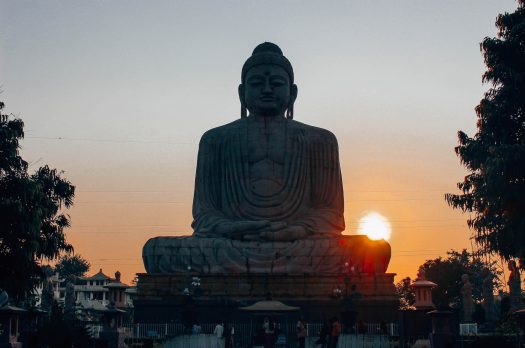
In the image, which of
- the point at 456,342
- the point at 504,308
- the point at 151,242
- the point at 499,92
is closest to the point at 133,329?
the point at 151,242

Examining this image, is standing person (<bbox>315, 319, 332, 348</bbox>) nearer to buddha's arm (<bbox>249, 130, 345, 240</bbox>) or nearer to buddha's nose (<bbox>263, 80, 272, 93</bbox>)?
buddha's arm (<bbox>249, 130, 345, 240</bbox>)

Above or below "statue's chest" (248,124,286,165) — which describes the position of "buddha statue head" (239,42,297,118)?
above

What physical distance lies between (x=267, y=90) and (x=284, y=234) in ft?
14.7

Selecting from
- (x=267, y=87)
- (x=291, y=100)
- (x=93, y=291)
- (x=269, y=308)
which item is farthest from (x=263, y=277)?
(x=93, y=291)

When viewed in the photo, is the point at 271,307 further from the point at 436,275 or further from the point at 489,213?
the point at 436,275

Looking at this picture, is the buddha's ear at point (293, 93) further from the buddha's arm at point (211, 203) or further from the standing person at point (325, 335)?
the standing person at point (325, 335)

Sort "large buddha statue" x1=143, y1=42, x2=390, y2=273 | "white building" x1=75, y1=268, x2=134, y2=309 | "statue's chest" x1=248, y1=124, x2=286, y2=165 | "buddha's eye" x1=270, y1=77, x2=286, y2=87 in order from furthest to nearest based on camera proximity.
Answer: "white building" x1=75, y1=268, x2=134, y2=309, "buddha's eye" x1=270, y1=77, x2=286, y2=87, "statue's chest" x1=248, y1=124, x2=286, y2=165, "large buddha statue" x1=143, y1=42, x2=390, y2=273

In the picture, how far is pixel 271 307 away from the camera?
16.7 meters

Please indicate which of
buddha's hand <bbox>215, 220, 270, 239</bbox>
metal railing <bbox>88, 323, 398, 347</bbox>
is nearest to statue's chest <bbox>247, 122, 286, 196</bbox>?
buddha's hand <bbox>215, 220, 270, 239</bbox>

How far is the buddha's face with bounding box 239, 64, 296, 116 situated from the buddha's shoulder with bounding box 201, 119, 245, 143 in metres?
0.59

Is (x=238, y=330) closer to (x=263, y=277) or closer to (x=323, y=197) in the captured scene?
(x=263, y=277)

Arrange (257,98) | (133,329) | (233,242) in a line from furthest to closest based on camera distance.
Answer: (257,98) → (233,242) → (133,329)

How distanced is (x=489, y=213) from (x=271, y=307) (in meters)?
4.63

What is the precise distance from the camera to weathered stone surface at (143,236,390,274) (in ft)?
70.4
